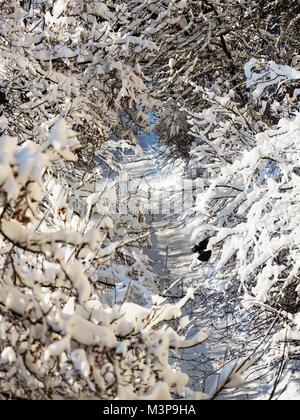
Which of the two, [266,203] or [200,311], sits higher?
[266,203]

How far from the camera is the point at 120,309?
2.49m

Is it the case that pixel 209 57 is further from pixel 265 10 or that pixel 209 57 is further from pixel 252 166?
pixel 252 166

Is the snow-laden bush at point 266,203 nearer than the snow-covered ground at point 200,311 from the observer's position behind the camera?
Yes

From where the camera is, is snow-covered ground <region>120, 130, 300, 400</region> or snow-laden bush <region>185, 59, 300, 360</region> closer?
snow-laden bush <region>185, 59, 300, 360</region>

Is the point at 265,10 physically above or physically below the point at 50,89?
above

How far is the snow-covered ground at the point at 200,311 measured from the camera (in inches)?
200

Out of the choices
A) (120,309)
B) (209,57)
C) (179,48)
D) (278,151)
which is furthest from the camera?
(209,57)

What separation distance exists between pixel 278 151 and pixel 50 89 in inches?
Result: 103

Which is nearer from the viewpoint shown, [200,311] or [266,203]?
[266,203]

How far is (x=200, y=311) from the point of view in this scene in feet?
20.9

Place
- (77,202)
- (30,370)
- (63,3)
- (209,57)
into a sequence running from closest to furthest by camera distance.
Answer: (30,370)
(63,3)
(77,202)
(209,57)

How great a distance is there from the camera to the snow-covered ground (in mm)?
5068

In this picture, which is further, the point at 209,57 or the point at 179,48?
the point at 209,57
